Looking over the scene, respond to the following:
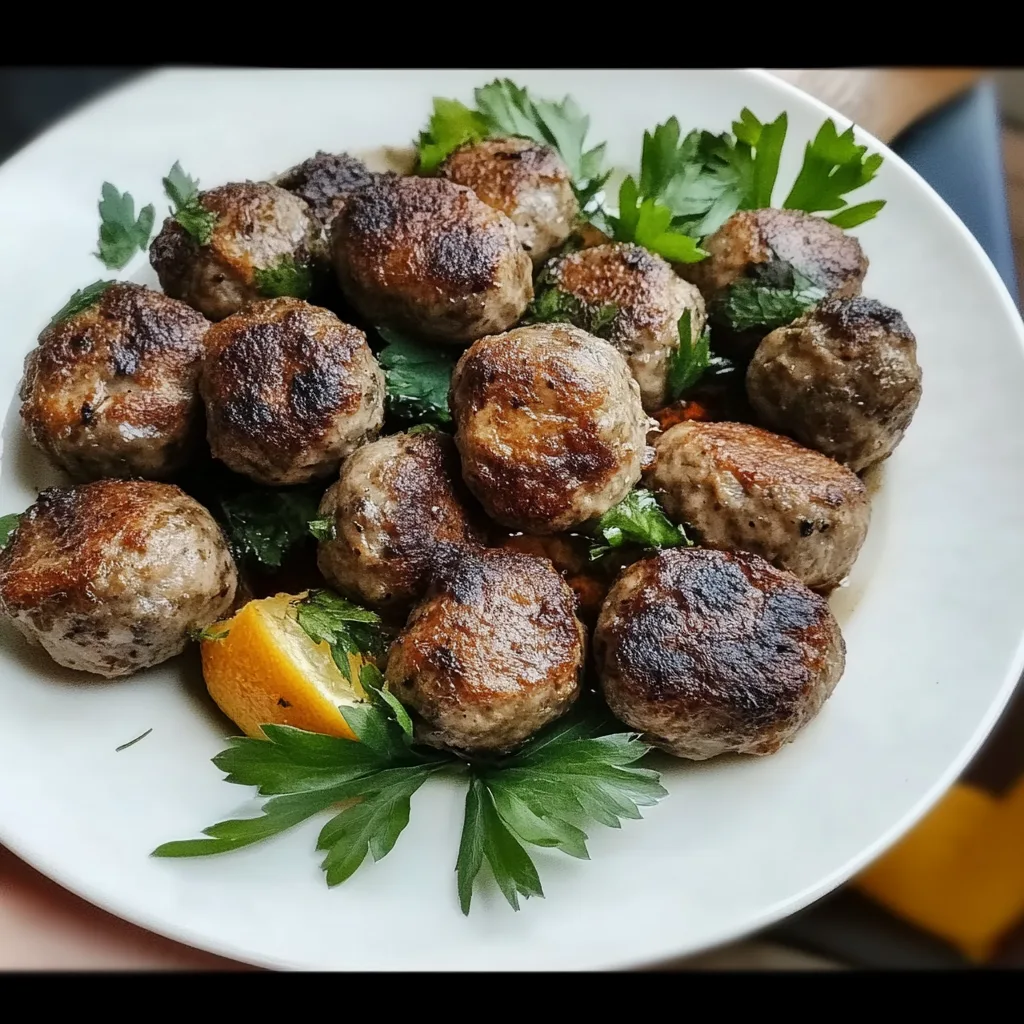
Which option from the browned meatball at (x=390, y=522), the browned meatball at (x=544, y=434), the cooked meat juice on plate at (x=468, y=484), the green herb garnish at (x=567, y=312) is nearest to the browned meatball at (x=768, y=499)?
the cooked meat juice on plate at (x=468, y=484)

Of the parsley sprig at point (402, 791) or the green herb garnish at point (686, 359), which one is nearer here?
the parsley sprig at point (402, 791)

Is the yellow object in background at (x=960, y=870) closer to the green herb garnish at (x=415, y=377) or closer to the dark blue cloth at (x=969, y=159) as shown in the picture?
the green herb garnish at (x=415, y=377)

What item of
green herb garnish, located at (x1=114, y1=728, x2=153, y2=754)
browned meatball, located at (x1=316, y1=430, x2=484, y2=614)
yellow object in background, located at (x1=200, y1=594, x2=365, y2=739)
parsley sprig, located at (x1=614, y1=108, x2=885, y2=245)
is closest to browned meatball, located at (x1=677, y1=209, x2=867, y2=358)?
parsley sprig, located at (x1=614, y1=108, x2=885, y2=245)

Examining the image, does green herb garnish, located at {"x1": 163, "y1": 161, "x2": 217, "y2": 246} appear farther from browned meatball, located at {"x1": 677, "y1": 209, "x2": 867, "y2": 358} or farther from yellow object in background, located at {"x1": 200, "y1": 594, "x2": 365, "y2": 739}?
browned meatball, located at {"x1": 677, "y1": 209, "x2": 867, "y2": 358}

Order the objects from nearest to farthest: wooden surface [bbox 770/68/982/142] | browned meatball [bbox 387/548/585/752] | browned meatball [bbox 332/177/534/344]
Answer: browned meatball [bbox 387/548/585/752] → browned meatball [bbox 332/177/534/344] → wooden surface [bbox 770/68/982/142]

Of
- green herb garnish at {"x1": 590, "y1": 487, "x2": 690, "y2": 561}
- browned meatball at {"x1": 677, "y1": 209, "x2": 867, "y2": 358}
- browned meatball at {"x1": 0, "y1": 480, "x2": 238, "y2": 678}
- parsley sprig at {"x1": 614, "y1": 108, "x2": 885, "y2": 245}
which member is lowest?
browned meatball at {"x1": 0, "y1": 480, "x2": 238, "y2": 678}

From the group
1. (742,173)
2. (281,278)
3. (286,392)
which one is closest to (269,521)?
(286,392)

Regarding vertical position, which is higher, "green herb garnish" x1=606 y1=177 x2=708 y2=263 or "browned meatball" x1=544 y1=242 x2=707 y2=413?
"green herb garnish" x1=606 y1=177 x2=708 y2=263
